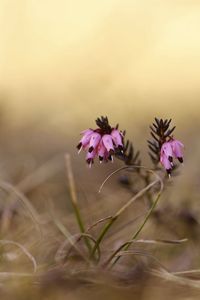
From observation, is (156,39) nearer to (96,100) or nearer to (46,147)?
(96,100)

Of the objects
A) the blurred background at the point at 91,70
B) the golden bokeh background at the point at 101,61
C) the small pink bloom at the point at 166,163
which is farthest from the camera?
the golden bokeh background at the point at 101,61

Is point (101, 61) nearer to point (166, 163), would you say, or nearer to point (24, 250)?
point (24, 250)

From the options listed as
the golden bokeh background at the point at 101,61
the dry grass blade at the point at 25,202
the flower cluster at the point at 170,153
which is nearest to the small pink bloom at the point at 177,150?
the flower cluster at the point at 170,153

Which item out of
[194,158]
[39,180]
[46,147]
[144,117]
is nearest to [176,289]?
[39,180]

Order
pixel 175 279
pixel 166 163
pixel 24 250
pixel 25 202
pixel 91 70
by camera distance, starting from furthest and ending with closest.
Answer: pixel 91 70 < pixel 25 202 < pixel 24 250 < pixel 166 163 < pixel 175 279

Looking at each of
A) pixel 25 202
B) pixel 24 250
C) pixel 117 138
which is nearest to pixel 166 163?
pixel 117 138

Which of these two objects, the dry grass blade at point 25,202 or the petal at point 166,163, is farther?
the dry grass blade at point 25,202

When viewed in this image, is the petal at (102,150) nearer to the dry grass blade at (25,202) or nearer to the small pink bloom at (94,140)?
the small pink bloom at (94,140)
